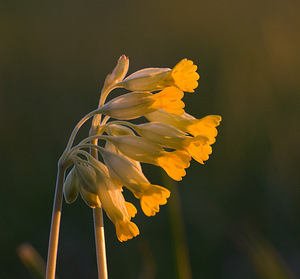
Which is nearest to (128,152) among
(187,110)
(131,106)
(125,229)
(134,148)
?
(134,148)

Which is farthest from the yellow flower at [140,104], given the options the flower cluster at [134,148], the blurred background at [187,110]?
the blurred background at [187,110]

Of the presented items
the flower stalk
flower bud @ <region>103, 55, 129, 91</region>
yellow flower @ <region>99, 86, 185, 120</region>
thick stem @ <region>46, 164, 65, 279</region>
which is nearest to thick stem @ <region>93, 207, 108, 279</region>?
the flower stalk

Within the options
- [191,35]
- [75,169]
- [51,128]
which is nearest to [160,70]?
[75,169]

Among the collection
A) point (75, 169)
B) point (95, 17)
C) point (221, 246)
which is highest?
point (95, 17)

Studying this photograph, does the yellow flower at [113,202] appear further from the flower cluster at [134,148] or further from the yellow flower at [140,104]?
the yellow flower at [140,104]

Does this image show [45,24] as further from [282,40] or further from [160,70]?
[160,70]

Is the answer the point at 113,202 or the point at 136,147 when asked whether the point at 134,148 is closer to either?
the point at 136,147
